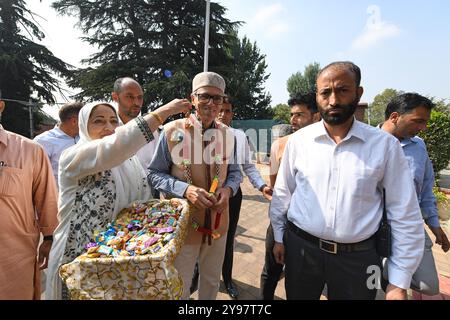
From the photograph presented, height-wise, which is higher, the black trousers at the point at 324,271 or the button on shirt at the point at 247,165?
the button on shirt at the point at 247,165

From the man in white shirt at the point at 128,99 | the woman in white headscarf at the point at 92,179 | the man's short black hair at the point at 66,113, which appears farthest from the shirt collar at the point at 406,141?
the man's short black hair at the point at 66,113

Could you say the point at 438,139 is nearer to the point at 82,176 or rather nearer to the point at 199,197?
the point at 199,197

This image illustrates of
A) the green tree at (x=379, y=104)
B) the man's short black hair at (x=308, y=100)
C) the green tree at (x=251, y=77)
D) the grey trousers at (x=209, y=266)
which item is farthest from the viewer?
the green tree at (x=379, y=104)

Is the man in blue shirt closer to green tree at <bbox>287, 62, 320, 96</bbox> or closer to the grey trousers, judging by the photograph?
the grey trousers

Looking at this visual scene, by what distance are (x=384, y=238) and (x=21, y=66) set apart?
21.4m

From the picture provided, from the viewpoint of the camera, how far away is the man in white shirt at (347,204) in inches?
59.7

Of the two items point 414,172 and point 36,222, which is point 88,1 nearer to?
point 36,222

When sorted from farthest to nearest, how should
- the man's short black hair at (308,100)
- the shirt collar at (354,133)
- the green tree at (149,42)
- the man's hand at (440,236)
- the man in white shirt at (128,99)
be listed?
the green tree at (149,42), the man in white shirt at (128,99), the man's short black hair at (308,100), the man's hand at (440,236), the shirt collar at (354,133)

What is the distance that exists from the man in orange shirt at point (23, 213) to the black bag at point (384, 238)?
7.51ft

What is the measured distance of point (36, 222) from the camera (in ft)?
6.09

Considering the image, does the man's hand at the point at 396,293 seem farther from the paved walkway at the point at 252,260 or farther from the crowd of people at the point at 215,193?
the paved walkway at the point at 252,260

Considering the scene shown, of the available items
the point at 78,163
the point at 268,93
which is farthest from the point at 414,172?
the point at 268,93

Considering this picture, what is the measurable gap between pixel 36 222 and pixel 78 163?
0.82 meters

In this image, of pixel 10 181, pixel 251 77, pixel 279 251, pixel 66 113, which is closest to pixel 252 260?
pixel 279 251
